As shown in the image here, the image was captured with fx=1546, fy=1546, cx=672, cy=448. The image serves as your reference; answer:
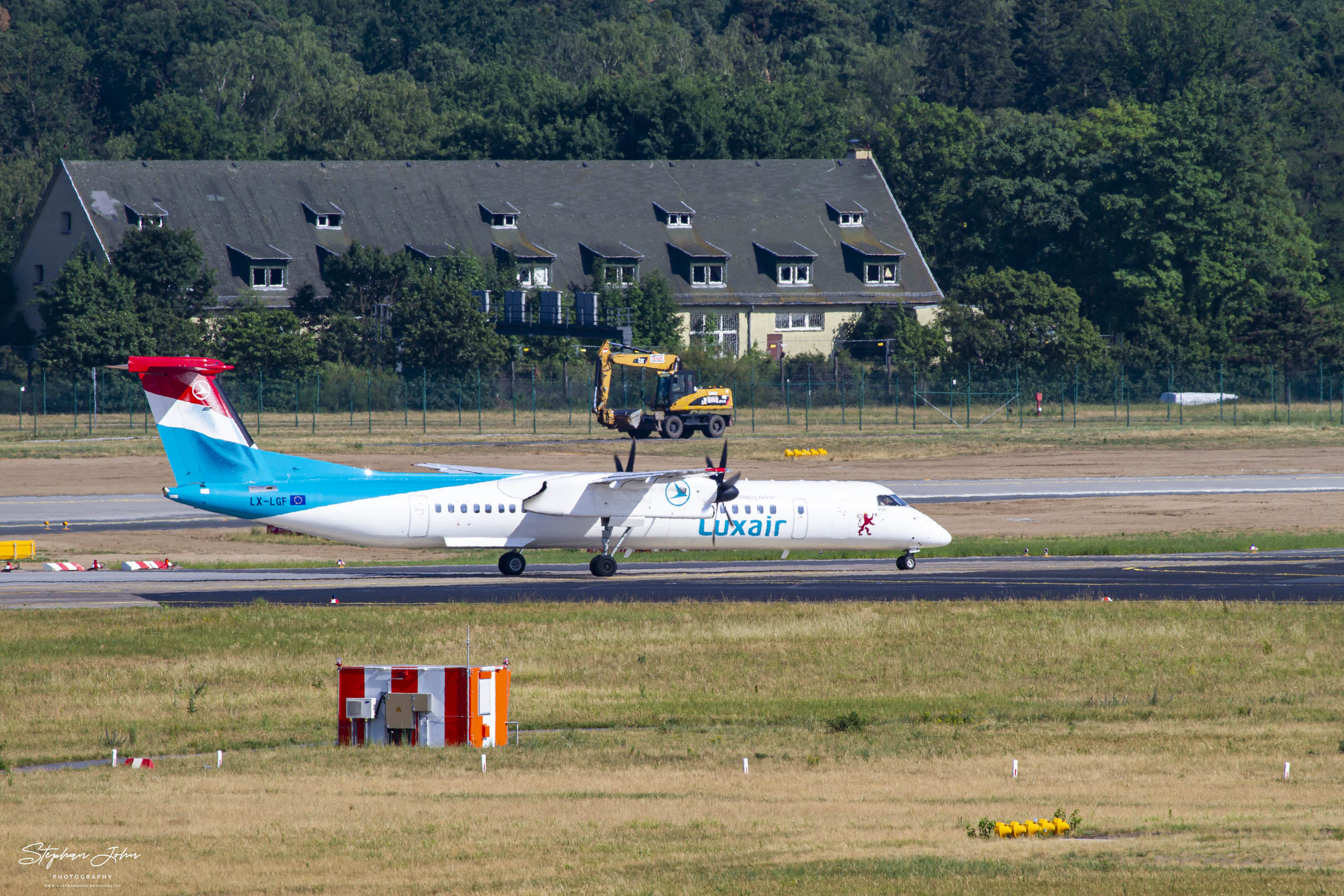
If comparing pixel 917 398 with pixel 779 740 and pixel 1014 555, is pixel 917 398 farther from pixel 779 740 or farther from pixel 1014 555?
pixel 779 740

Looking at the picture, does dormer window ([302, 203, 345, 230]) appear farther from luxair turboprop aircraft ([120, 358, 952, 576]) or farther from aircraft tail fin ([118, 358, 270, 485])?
aircraft tail fin ([118, 358, 270, 485])

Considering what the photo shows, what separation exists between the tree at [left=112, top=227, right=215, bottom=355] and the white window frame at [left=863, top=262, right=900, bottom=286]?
47339 millimetres

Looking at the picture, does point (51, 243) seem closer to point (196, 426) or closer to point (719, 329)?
point (719, 329)

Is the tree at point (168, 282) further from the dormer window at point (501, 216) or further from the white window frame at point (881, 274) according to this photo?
the white window frame at point (881, 274)

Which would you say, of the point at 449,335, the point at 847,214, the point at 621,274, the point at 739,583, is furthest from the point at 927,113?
the point at 739,583

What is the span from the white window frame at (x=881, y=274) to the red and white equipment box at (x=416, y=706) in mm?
97320

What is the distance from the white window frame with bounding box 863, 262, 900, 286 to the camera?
382ft

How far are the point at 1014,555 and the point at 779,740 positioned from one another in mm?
25060

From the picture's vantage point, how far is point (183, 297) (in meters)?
102

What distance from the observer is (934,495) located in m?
61.3

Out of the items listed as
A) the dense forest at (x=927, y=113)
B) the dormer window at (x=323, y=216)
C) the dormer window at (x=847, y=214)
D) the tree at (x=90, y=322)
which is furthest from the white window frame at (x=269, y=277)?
the dormer window at (x=847, y=214)

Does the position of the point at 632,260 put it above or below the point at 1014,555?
above

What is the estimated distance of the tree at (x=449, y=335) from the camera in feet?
327

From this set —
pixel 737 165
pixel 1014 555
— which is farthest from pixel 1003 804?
pixel 737 165
